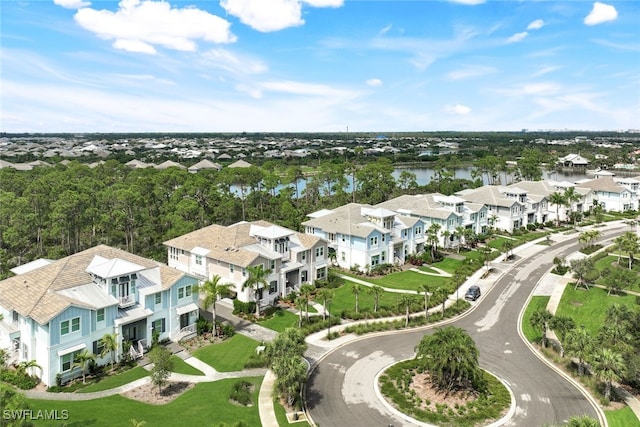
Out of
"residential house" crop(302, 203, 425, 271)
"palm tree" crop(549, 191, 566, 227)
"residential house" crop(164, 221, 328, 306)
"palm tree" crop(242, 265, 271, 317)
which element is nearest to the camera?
"palm tree" crop(242, 265, 271, 317)

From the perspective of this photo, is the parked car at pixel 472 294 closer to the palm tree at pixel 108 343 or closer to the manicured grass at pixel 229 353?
the manicured grass at pixel 229 353

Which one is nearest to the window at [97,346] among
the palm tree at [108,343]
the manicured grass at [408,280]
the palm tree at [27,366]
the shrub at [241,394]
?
the palm tree at [108,343]

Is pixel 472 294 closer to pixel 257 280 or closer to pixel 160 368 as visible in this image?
pixel 257 280

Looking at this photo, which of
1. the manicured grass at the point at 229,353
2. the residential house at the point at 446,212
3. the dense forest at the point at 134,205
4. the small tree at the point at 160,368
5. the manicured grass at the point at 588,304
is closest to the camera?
the small tree at the point at 160,368

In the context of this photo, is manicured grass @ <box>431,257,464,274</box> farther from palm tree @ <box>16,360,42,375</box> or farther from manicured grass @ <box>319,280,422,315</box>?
palm tree @ <box>16,360,42,375</box>

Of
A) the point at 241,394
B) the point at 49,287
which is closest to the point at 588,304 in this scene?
the point at 241,394

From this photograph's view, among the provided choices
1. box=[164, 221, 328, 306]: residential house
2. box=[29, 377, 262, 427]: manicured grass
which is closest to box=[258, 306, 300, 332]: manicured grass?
box=[164, 221, 328, 306]: residential house
